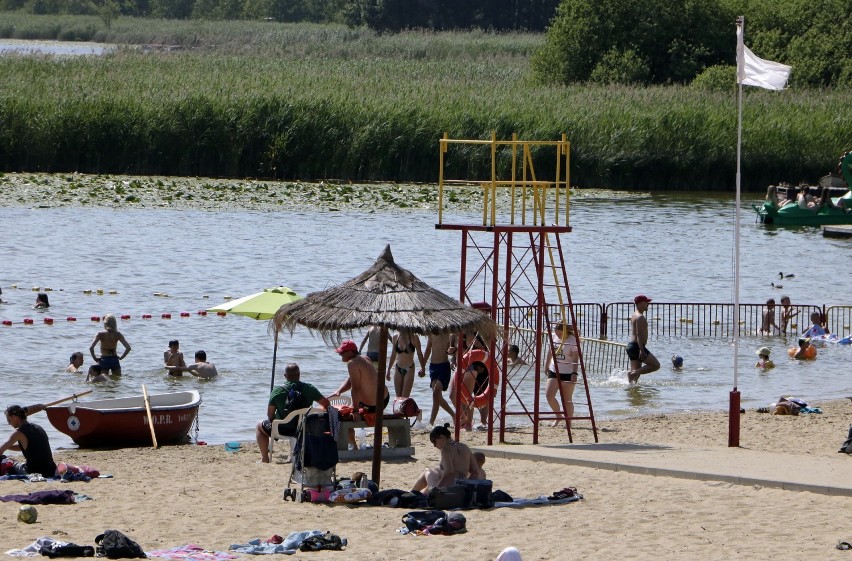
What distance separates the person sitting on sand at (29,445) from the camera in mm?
14688

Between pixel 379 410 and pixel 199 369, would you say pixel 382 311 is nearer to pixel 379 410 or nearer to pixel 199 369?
pixel 379 410

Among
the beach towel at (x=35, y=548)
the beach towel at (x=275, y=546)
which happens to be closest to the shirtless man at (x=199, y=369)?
the beach towel at (x=275, y=546)

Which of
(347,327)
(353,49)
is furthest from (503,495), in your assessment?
(353,49)

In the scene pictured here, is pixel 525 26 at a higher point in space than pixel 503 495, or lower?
higher

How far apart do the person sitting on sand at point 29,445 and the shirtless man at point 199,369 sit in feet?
20.4

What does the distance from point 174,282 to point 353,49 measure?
48.0m

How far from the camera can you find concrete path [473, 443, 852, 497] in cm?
1379

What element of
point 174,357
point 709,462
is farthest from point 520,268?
point 709,462

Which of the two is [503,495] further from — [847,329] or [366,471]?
[847,329]

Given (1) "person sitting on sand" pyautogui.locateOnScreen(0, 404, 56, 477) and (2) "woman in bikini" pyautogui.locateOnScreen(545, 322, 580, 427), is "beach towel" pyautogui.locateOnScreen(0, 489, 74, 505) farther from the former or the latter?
(2) "woman in bikini" pyautogui.locateOnScreen(545, 322, 580, 427)

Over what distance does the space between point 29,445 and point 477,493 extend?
4.54 metres

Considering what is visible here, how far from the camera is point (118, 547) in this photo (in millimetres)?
11203

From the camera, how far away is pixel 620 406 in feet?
65.6

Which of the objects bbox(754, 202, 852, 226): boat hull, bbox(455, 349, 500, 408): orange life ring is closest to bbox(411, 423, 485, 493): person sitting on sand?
bbox(455, 349, 500, 408): orange life ring
